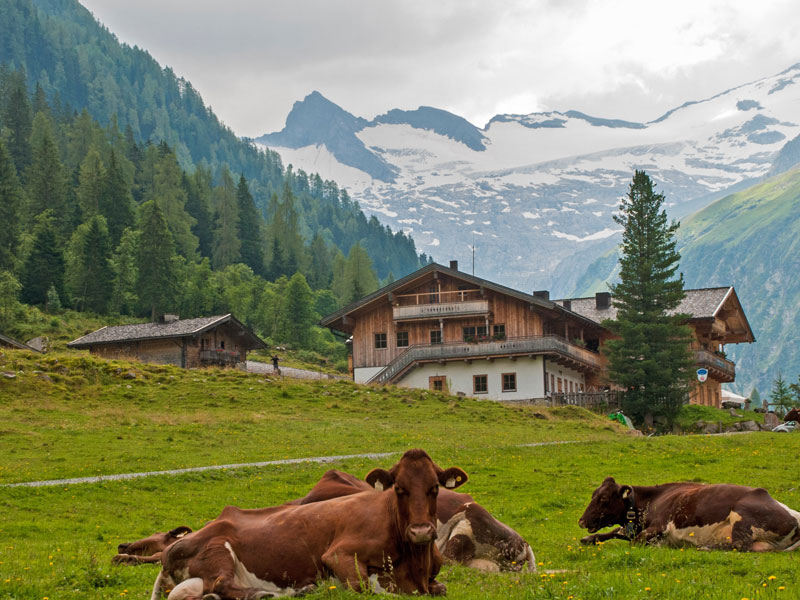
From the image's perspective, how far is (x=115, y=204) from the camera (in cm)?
16162

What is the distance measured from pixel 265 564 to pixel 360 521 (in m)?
1.13

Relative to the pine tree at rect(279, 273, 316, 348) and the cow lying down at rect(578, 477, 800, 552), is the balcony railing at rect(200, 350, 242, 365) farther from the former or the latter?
the cow lying down at rect(578, 477, 800, 552)

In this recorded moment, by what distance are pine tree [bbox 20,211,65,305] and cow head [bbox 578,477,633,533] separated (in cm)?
11906

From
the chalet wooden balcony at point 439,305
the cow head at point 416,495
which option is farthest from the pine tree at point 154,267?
the cow head at point 416,495

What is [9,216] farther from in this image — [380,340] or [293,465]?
[293,465]

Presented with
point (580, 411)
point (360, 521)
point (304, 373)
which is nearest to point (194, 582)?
point (360, 521)

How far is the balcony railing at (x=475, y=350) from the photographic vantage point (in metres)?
67.3

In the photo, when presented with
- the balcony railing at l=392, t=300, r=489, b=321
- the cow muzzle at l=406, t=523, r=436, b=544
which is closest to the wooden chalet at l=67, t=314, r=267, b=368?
the balcony railing at l=392, t=300, r=489, b=321

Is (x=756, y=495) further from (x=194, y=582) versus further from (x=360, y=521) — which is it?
(x=194, y=582)

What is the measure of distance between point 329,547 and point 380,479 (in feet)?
3.02

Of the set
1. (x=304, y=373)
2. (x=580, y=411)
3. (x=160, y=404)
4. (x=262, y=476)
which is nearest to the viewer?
(x=262, y=476)

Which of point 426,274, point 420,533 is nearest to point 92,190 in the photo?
point 426,274

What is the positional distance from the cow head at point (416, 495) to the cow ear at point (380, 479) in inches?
12.9

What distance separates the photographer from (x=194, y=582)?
417 inches
